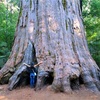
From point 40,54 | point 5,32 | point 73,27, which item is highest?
point 5,32

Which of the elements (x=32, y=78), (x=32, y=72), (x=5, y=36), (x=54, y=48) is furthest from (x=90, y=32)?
(x=32, y=78)

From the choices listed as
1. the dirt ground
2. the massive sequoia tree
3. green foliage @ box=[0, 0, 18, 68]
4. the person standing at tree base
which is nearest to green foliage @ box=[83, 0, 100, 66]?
the massive sequoia tree

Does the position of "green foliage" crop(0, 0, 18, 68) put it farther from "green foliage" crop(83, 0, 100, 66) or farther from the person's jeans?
"green foliage" crop(83, 0, 100, 66)

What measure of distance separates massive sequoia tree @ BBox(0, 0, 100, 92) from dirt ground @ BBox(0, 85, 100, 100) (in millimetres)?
188

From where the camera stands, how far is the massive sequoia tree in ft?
17.8

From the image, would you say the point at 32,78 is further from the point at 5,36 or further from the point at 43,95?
the point at 5,36

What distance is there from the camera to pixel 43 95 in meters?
4.97

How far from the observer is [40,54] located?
19.4ft

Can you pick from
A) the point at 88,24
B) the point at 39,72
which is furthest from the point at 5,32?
the point at 39,72

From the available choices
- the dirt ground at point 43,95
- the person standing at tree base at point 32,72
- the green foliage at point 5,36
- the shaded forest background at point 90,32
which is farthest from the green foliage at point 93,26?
the dirt ground at point 43,95

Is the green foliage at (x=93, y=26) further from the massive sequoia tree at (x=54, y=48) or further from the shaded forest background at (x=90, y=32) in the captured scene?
the massive sequoia tree at (x=54, y=48)

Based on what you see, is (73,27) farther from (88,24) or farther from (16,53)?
(88,24)

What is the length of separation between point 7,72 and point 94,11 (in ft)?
21.0

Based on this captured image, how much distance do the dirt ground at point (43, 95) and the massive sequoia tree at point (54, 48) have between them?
19 centimetres
